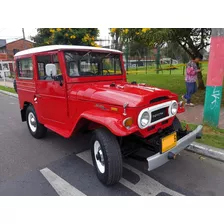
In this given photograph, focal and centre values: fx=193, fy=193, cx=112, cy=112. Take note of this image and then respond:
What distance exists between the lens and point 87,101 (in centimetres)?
310

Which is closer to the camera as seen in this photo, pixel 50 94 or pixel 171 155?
pixel 171 155

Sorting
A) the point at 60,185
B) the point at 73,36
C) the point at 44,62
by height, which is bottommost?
the point at 60,185

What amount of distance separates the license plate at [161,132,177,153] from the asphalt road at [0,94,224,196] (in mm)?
596

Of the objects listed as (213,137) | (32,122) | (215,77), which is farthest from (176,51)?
(32,122)

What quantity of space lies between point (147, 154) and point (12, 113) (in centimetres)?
602

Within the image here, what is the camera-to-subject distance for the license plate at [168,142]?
269 centimetres

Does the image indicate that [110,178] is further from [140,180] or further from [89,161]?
[89,161]

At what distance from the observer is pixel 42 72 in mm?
4012

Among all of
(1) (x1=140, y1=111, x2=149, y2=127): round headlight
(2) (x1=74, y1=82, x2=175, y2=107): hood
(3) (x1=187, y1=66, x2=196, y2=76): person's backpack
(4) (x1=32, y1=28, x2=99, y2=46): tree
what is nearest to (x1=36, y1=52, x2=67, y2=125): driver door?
(2) (x1=74, y1=82, x2=175, y2=107): hood

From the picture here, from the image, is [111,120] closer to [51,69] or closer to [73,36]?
[51,69]

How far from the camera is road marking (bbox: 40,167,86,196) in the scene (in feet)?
9.08

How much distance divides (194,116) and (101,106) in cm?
384

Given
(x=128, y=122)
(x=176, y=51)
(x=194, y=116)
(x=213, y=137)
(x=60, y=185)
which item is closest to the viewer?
(x=128, y=122)

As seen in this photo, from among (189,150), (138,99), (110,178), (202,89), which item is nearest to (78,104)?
(138,99)
